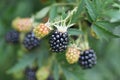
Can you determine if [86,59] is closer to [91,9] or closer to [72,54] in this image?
[72,54]

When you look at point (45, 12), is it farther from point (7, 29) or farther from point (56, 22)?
point (7, 29)

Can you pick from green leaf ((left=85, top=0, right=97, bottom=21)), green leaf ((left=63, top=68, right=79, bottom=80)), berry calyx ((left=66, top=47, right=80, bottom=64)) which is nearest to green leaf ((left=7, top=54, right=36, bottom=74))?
green leaf ((left=63, top=68, right=79, bottom=80))

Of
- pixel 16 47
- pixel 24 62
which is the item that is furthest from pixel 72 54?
pixel 16 47

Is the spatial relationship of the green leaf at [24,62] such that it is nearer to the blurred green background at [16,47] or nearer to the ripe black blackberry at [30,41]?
the ripe black blackberry at [30,41]

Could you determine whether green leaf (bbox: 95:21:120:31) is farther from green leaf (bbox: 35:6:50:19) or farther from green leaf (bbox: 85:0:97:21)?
green leaf (bbox: 35:6:50:19)

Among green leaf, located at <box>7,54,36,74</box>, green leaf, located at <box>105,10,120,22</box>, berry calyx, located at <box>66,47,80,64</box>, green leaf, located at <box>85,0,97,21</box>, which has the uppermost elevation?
green leaf, located at <box>85,0,97,21</box>

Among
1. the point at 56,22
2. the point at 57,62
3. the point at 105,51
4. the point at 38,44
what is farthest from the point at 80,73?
the point at 105,51
